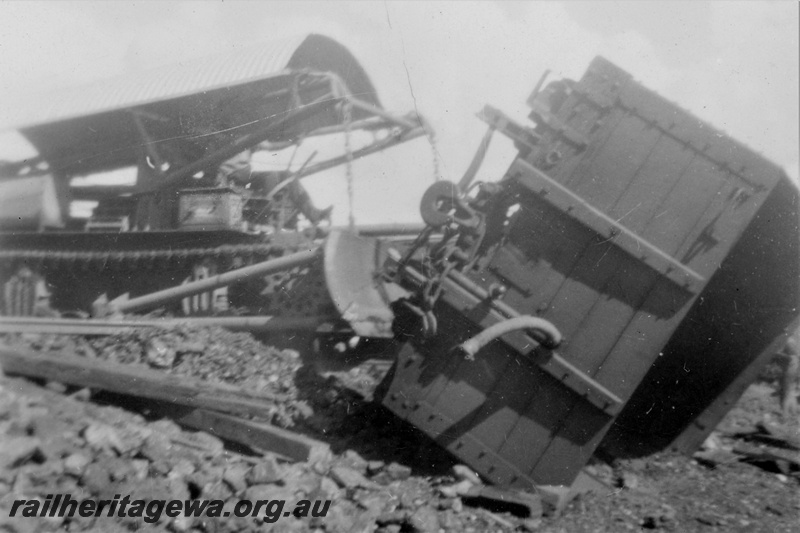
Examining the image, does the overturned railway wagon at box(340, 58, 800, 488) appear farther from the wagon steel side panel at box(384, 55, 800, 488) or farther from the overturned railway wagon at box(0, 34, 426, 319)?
the overturned railway wagon at box(0, 34, 426, 319)

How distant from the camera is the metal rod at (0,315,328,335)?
4980 millimetres

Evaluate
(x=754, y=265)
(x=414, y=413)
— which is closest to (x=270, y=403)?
(x=414, y=413)

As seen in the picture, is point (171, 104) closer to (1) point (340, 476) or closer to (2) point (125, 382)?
(2) point (125, 382)

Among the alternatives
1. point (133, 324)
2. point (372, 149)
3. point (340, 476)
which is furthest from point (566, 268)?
point (372, 149)

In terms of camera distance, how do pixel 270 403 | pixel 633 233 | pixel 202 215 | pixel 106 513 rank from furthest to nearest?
1. pixel 202 215
2. pixel 270 403
3. pixel 633 233
4. pixel 106 513

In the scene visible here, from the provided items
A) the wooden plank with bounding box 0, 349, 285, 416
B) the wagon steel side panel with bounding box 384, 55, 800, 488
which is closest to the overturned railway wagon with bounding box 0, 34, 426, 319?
the wooden plank with bounding box 0, 349, 285, 416

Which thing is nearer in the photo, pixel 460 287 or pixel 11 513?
pixel 11 513

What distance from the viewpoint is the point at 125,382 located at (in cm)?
380

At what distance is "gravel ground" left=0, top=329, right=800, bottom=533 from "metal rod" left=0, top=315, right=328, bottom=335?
3.53 ft

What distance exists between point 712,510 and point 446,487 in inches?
62.1

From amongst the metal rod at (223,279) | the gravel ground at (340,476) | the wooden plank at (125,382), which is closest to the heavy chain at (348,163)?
the metal rod at (223,279)

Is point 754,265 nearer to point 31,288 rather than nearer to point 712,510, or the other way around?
point 712,510

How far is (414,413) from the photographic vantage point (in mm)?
3494

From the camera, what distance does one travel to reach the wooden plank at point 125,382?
3783 millimetres
